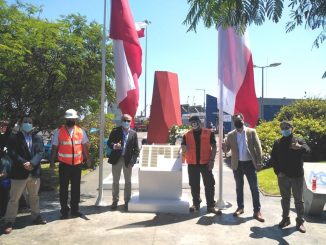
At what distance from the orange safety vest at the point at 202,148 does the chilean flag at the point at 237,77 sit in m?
0.81

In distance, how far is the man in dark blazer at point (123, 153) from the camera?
8547mm

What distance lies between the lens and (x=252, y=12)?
331 centimetres

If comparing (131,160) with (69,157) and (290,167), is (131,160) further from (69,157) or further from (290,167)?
(290,167)

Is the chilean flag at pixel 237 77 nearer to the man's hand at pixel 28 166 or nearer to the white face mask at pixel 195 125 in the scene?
the white face mask at pixel 195 125

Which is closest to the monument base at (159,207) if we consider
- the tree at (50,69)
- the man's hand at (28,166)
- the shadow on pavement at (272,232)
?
the shadow on pavement at (272,232)

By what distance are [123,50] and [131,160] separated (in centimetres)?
234

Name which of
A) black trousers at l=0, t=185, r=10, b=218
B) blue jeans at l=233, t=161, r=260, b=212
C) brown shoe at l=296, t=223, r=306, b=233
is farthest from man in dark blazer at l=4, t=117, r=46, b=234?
brown shoe at l=296, t=223, r=306, b=233

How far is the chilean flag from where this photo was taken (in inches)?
341

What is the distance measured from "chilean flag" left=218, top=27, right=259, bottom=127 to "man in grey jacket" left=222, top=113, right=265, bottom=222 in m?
0.63

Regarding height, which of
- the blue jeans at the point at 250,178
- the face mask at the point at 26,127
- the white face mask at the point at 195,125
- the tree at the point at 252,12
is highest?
the tree at the point at 252,12

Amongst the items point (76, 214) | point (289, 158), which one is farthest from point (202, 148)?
point (76, 214)

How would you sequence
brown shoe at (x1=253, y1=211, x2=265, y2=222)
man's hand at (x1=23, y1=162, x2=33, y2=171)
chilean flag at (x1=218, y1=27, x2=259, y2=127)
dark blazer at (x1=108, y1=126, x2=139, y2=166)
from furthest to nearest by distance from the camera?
chilean flag at (x1=218, y1=27, x2=259, y2=127) < dark blazer at (x1=108, y1=126, x2=139, y2=166) < brown shoe at (x1=253, y1=211, x2=265, y2=222) < man's hand at (x1=23, y1=162, x2=33, y2=171)

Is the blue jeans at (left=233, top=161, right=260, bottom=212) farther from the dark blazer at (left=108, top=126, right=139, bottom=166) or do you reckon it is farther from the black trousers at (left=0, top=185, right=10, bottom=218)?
the black trousers at (left=0, top=185, right=10, bottom=218)

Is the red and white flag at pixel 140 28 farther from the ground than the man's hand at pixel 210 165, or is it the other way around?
the red and white flag at pixel 140 28
